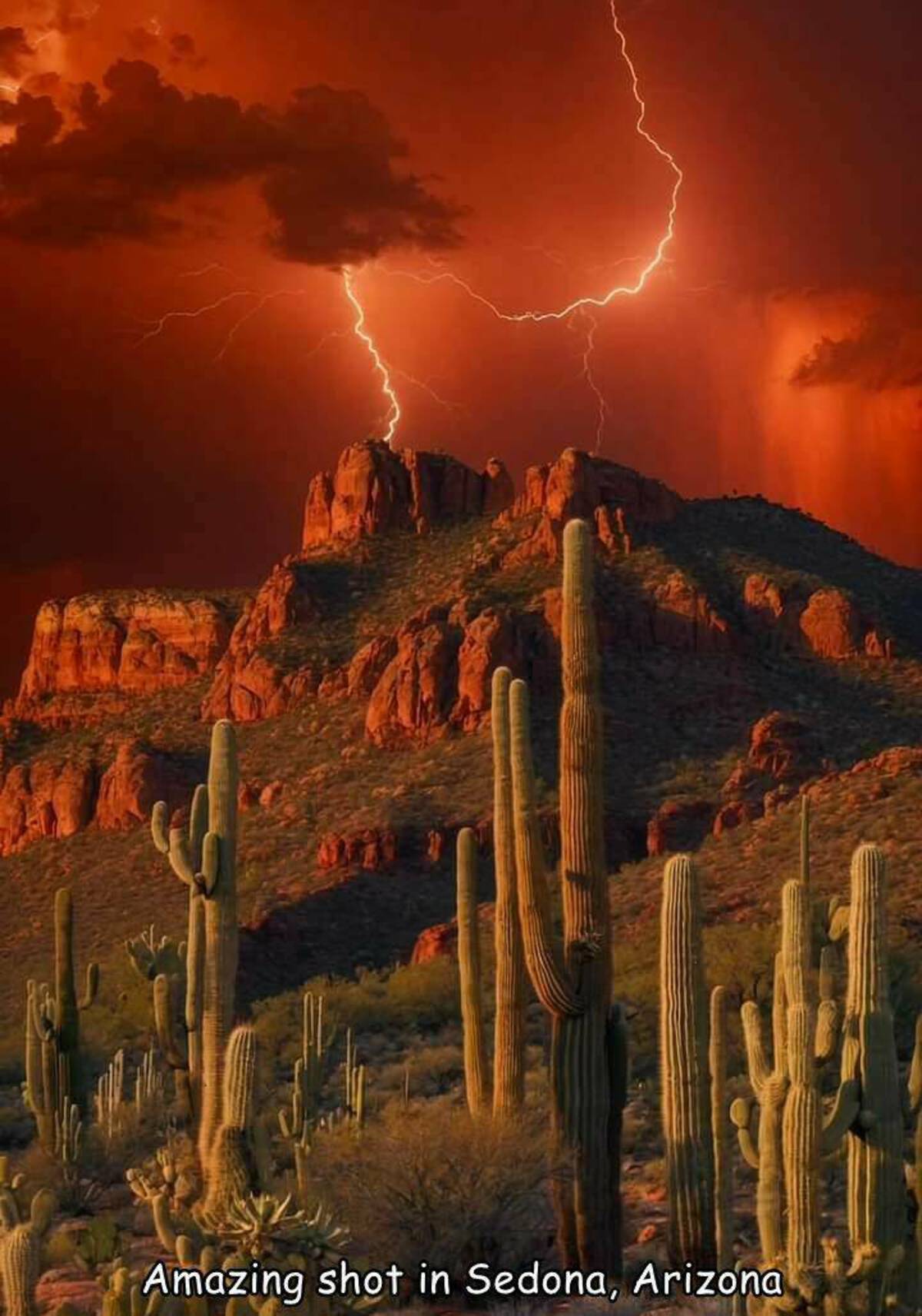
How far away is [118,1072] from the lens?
81.9ft

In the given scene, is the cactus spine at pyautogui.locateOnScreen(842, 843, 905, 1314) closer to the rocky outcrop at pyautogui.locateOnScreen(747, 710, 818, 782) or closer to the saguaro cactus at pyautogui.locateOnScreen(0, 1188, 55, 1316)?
the saguaro cactus at pyautogui.locateOnScreen(0, 1188, 55, 1316)

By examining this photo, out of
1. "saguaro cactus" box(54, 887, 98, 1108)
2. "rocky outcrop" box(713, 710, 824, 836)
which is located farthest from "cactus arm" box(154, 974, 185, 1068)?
"rocky outcrop" box(713, 710, 824, 836)

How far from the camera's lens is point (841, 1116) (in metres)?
12.4

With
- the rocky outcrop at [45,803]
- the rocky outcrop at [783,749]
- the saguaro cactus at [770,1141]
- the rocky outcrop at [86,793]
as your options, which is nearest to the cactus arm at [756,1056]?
the saguaro cactus at [770,1141]

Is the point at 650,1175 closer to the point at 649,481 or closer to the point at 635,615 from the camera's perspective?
the point at 635,615

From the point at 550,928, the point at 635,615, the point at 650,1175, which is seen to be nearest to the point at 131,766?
the point at 635,615

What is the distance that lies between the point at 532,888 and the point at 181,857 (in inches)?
147

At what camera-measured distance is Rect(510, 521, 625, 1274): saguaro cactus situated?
49.3ft

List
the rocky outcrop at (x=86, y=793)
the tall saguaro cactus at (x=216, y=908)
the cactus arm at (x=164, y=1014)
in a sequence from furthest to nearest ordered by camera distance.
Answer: the rocky outcrop at (x=86, y=793)
the cactus arm at (x=164, y=1014)
the tall saguaro cactus at (x=216, y=908)

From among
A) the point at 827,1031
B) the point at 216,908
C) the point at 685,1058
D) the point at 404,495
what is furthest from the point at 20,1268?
the point at 404,495

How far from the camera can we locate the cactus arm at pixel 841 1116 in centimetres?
1238

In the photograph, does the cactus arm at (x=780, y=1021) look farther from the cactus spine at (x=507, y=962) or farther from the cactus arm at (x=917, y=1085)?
the cactus spine at (x=507, y=962)

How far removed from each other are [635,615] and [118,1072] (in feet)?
157

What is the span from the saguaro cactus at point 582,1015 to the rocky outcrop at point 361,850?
4414 cm
